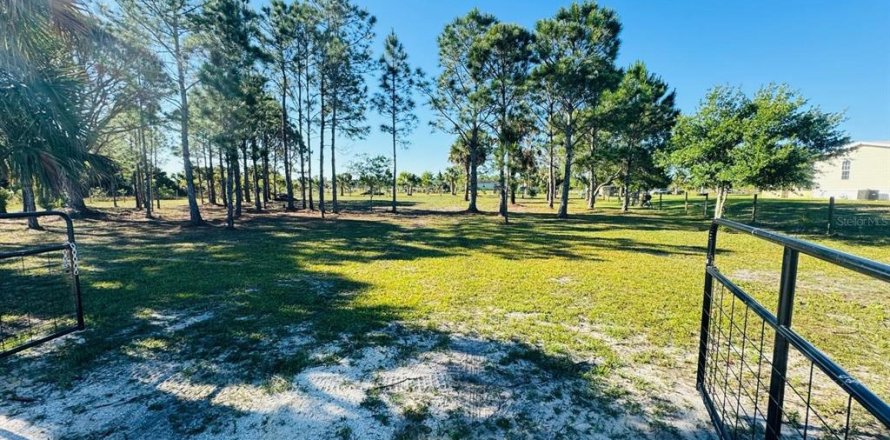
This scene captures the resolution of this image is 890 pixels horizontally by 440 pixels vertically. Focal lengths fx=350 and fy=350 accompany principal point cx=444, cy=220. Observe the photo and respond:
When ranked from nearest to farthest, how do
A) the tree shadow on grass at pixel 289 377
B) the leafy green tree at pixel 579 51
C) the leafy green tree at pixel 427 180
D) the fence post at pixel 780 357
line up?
the fence post at pixel 780 357, the tree shadow on grass at pixel 289 377, the leafy green tree at pixel 579 51, the leafy green tree at pixel 427 180

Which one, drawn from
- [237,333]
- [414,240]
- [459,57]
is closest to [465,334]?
[237,333]

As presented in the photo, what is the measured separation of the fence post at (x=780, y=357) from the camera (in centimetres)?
158

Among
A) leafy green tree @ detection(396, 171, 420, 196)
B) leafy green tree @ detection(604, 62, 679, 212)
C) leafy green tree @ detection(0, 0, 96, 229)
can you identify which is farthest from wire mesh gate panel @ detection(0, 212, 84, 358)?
leafy green tree @ detection(396, 171, 420, 196)

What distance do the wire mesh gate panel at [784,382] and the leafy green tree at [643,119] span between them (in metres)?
17.6

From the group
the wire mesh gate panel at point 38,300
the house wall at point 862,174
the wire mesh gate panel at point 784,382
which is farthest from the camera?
the house wall at point 862,174

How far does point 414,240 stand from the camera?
11.0 meters

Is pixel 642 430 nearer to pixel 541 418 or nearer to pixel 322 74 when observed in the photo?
pixel 541 418

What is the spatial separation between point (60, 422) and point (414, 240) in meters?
8.81

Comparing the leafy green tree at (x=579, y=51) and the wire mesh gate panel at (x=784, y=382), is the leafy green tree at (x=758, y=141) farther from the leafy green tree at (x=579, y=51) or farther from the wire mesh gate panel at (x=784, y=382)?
the wire mesh gate panel at (x=784, y=382)

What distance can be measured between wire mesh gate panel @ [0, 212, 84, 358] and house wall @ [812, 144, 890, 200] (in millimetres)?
35207

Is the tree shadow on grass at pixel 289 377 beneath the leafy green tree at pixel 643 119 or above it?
beneath

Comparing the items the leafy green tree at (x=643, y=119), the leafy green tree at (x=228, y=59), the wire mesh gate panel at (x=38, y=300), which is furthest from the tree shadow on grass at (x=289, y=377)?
the leafy green tree at (x=643, y=119)

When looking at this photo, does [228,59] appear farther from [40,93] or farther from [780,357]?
[780,357]

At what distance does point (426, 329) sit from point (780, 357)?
299cm
